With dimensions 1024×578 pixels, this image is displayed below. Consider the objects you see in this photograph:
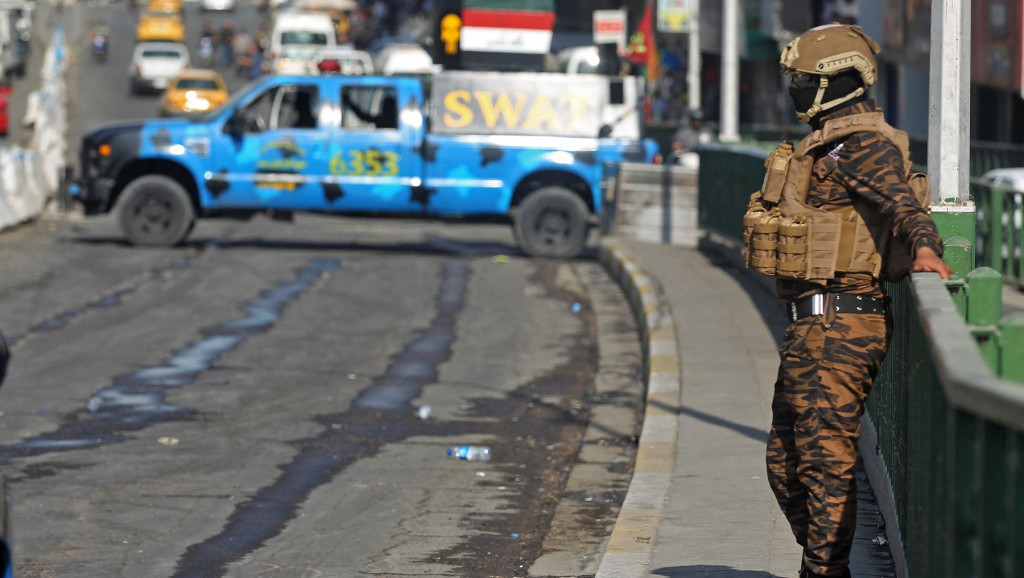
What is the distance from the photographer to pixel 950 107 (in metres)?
6.93

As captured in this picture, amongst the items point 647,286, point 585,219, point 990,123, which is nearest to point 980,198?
point 647,286

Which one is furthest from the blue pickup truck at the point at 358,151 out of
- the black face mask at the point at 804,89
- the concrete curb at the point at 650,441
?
the black face mask at the point at 804,89

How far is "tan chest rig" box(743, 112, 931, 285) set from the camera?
4855mm

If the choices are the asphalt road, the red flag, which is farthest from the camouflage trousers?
the red flag

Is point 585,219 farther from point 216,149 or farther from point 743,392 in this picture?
point 743,392

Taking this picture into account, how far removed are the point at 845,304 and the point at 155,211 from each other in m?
15.6

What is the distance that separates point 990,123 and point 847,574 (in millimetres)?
25214

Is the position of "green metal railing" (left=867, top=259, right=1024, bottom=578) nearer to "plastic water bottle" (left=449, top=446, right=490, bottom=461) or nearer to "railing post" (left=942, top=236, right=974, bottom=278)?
"railing post" (left=942, top=236, right=974, bottom=278)

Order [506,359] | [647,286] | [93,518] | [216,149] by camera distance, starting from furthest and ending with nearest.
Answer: [216,149]
[647,286]
[506,359]
[93,518]

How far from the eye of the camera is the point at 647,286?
14.9 m

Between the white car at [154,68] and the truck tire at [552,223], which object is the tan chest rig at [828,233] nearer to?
the truck tire at [552,223]

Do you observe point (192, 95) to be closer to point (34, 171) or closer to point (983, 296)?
point (34, 171)

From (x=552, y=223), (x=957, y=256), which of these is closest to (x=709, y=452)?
(x=957, y=256)

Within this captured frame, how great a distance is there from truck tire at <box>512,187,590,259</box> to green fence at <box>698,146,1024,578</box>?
13528mm
